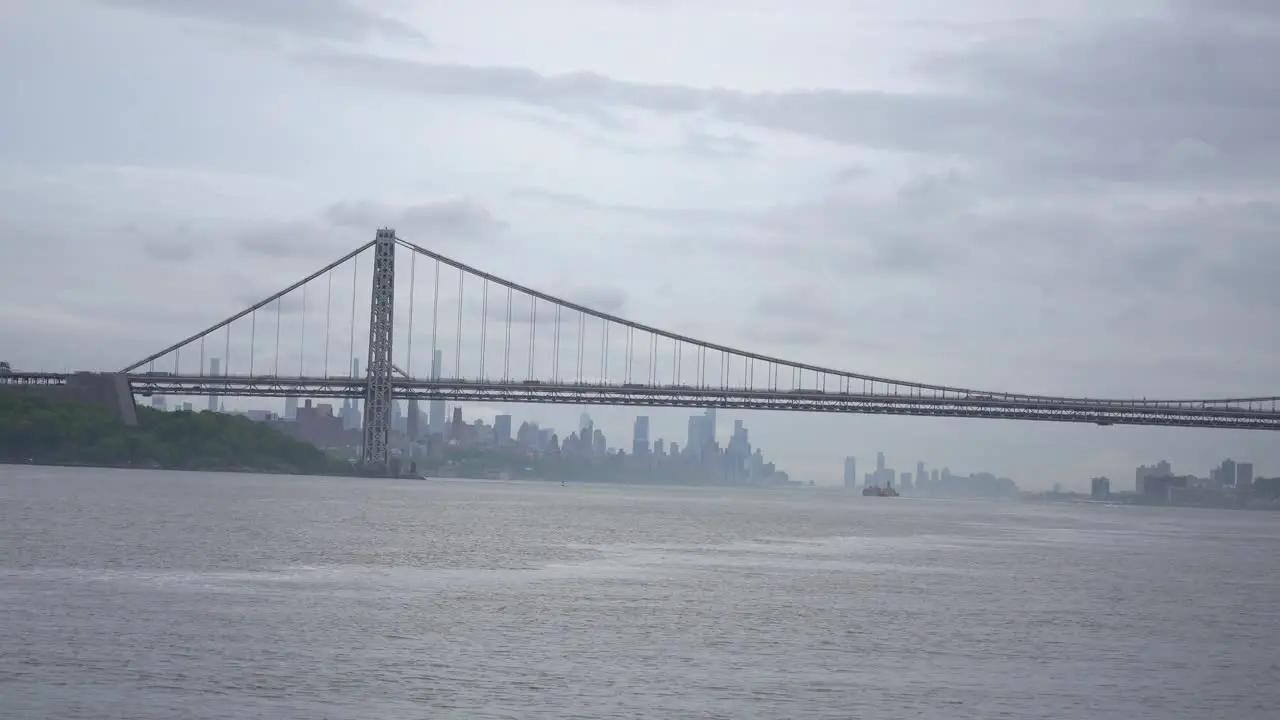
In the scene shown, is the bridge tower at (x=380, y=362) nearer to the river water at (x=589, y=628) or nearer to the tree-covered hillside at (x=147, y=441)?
the tree-covered hillside at (x=147, y=441)

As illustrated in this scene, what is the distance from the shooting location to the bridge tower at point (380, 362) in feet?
344

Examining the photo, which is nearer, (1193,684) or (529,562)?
(1193,684)

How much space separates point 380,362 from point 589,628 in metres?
81.7

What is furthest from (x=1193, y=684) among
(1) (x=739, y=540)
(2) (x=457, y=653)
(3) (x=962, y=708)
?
(1) (x=739, y=540)

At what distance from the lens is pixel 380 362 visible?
346 feet

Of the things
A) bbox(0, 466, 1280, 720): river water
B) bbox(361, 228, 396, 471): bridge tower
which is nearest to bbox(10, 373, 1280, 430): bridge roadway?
bbox(361, 228, 396, 471): bridge tower

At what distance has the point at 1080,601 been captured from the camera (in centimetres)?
3400

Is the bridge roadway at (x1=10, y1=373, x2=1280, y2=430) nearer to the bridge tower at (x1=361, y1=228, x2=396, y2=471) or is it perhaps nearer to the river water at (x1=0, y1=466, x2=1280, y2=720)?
the bridge tower at (x1=361, y1=228, x2=396, y2=471)

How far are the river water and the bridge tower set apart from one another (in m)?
53.4

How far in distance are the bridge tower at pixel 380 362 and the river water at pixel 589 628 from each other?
53.4 m

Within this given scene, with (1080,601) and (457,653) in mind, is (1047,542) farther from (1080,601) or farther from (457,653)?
(457,653)

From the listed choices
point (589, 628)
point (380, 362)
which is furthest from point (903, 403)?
point (589, 628)

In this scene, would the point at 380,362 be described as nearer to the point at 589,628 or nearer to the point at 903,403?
the point at 903,403

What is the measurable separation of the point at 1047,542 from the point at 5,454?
72566 millimetres
